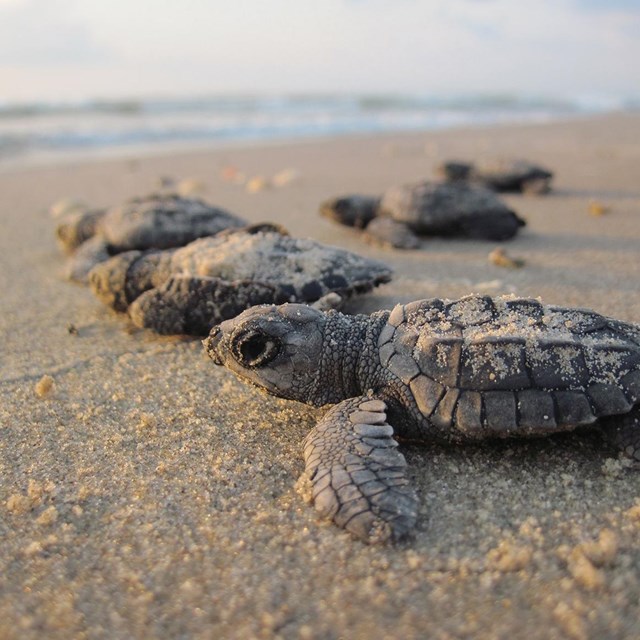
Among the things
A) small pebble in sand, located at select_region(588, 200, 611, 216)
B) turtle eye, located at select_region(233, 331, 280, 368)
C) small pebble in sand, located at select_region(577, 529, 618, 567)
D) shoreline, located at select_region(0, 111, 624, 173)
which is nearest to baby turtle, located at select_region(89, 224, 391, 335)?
turtle eye, located at select_region(233, 331, 280, 368)

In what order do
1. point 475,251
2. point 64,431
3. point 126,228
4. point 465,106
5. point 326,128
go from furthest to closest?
point 465,106
point 326,128
point 475,251
point 126,228
point 64,431

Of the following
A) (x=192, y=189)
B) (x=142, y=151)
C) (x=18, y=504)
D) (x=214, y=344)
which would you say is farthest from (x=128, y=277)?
(x=142, y=151)

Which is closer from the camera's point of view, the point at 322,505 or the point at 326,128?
the point at 322,505

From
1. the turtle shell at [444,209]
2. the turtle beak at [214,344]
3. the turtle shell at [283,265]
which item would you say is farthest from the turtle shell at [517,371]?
the turtle shell at [444,209]

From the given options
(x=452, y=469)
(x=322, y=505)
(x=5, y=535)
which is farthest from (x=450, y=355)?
(x=5, y=535)

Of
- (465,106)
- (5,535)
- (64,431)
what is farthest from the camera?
(465,106)

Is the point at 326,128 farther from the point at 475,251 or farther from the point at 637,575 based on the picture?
the point at 637,575

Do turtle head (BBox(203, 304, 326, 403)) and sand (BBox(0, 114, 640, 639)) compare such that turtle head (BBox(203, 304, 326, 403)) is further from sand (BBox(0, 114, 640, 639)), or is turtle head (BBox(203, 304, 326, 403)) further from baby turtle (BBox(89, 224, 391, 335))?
baby turtle (BBox(89, 224, 391, 335))

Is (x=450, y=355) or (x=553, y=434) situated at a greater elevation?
(x=450, y=355)
